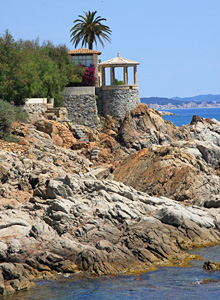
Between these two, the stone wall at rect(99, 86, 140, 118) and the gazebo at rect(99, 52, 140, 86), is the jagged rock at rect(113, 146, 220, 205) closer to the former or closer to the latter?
the stone wall at rect(99, 86, 140, 118)

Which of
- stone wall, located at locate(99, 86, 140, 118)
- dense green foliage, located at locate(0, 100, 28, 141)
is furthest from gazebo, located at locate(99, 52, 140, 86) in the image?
dense green foliage, located at locate(0, 100, 28, 141)

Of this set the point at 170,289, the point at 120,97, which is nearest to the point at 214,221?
the point at 170,289

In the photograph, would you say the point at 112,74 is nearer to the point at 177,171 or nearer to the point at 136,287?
the point at 177,171

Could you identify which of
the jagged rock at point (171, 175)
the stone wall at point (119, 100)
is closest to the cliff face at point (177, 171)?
the jagged rock at point (171, 175)

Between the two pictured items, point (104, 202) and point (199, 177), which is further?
point (199, 177)

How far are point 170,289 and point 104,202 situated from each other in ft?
23.5

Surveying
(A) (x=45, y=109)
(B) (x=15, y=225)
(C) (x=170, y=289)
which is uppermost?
(A) (x=45, y=109)

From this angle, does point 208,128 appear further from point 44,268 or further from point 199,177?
point 44,268

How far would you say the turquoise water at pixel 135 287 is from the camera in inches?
722

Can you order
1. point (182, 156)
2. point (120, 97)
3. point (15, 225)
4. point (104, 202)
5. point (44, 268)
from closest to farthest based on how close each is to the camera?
point (44, 268), point (15, 225), point (104, 202), point (182, 156), point (120, 97)

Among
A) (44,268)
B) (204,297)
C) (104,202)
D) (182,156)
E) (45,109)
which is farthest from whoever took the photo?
(45,109)

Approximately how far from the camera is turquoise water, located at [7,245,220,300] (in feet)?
60.1

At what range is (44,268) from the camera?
20.5 m

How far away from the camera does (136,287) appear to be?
19.0m
